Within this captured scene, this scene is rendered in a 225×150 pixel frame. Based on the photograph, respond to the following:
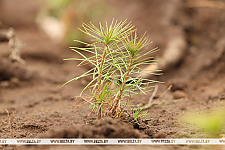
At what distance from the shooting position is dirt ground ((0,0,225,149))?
1.59 meters

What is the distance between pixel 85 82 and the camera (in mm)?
3168

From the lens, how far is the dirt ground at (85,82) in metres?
1.59

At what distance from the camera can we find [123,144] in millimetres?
1313

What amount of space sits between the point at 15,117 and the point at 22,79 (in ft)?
3.70

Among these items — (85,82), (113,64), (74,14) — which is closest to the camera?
(113,64)

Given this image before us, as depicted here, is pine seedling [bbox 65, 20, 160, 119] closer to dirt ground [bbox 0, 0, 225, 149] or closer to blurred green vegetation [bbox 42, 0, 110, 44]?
dirt ground [bbox 0, 0, 225, 149]

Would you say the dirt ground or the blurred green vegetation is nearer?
the dirt ground

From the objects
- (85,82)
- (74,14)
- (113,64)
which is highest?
(74,14)

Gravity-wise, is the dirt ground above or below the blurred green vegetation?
below

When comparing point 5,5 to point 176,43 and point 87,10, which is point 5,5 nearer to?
point 87,10

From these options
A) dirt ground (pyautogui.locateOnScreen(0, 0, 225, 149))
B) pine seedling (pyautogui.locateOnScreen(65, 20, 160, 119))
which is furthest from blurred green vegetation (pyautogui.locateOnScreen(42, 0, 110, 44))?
pine seedling (pyautogui.locateOnScreen(65, 20, 160, 119))

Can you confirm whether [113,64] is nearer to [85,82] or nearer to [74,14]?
[85,82]

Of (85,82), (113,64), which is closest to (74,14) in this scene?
(85,82)

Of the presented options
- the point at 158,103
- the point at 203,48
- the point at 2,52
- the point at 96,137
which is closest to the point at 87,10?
the point at 2,52
